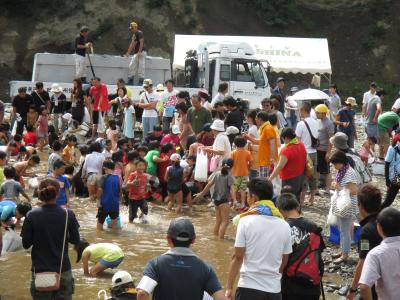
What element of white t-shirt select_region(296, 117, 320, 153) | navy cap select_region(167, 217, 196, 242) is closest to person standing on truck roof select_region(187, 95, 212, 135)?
white t-shirt select_region(296, 117, 320, 153)

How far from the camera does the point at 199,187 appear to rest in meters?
15.4

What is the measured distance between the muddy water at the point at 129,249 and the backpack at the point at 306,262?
2979 mm

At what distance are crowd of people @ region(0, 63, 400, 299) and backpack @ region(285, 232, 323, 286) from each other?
1 cm

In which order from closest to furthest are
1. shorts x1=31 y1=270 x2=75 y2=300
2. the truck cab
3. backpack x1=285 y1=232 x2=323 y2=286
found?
backpack x1=285 y1=232 x2=323 y2=286, shorts x1=31 y1=270 x2=75 y2=300, the truck cab

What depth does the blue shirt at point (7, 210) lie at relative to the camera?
37.5ft

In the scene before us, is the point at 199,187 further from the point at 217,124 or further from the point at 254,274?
the point at 254,274

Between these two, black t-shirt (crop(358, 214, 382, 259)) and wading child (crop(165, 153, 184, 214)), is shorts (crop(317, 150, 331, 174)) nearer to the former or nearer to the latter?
wading child (crop(165, 153, 184, 214))

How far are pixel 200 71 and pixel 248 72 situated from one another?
2026mm

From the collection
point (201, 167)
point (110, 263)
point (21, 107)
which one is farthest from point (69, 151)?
point (110, 263)

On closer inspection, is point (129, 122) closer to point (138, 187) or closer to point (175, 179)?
point (175, 179)

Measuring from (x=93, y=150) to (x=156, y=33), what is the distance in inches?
914

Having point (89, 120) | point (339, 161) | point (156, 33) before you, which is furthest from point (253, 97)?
point (156, 33)

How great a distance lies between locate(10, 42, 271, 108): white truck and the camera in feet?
75.5

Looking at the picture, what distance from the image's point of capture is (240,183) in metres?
14.0
